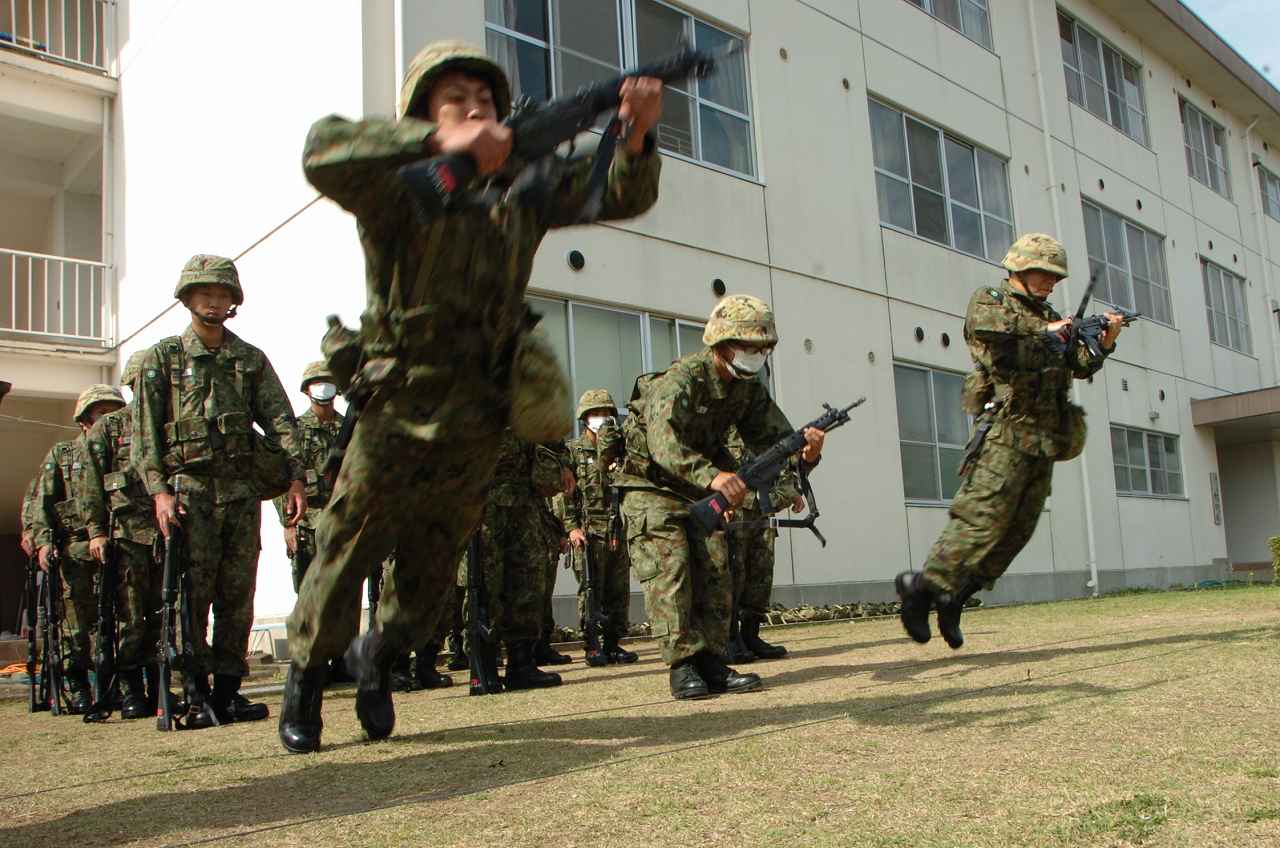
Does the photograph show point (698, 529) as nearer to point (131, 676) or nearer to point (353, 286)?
point (131, 676)

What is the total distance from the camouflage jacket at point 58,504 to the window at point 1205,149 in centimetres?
2527

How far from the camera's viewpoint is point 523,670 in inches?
245

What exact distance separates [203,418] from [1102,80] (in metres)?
21.9

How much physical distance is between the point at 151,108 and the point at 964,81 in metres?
12.5

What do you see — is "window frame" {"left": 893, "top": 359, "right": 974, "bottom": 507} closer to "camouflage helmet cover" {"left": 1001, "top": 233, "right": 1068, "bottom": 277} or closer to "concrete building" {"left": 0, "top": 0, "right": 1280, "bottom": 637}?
"concrete building" {"left": 0, "top": 0, "right": 1280, "bottom": 637}

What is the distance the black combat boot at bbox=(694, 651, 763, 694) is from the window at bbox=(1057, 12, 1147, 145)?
18.9 meters

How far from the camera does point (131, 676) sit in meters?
6.03

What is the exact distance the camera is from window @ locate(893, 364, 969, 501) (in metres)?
15.0

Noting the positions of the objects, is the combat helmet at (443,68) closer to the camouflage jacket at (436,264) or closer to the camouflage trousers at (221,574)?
the camouflage jacket at (436,264)

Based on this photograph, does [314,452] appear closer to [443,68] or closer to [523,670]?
[523,670]

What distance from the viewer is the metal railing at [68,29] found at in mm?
14844

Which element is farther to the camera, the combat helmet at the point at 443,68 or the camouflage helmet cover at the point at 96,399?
the camouflage helmet cover at the point at 96,399

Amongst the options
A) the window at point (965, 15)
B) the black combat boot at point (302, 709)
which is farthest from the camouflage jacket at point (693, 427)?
the window at point (965, 15)

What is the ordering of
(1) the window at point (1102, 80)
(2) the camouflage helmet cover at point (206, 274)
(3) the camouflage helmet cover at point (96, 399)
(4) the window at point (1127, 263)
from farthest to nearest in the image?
(1) the window at point (1102, 80)
(4) the window at point (1127, 263)
(3) the camouflage helmet cover at point (96, 399)
(2) the camouflage helmet cover at point (206, 274)
